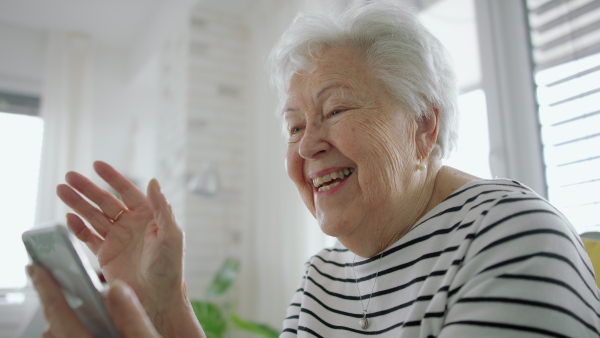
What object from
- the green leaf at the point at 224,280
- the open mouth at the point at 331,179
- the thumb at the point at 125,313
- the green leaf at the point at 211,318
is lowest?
the green leaf at the point at 211,318

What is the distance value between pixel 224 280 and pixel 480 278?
7.57 ft

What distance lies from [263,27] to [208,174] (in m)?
1.12

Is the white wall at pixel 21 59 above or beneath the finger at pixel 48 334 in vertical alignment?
above

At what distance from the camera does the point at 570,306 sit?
2.17 ft

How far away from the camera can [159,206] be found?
0.91 m

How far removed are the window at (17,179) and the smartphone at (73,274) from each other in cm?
385

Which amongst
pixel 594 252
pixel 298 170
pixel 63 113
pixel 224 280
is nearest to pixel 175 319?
pixel 298 170

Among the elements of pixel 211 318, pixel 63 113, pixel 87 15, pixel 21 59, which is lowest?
pixel 211 318

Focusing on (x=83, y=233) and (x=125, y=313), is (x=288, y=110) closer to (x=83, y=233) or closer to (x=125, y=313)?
(x=83, y=233)

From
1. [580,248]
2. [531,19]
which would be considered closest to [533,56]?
[531,19]

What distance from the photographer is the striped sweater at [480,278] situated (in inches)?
26.1

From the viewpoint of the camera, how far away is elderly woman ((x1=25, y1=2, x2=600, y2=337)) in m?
0.81

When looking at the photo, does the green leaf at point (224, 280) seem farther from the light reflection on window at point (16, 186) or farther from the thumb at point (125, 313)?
the thumb at point (125, 313)

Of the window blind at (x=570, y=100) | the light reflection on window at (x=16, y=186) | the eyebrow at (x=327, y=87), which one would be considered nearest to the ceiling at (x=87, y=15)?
the light reflection on window at (x=16, y=186)
